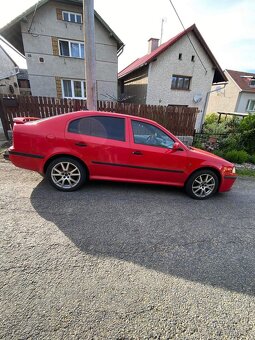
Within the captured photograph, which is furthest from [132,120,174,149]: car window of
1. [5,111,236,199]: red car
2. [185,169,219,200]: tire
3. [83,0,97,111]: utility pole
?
[83,0,97,111]: utility pole

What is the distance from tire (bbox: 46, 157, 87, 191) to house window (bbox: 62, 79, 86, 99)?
1098cm

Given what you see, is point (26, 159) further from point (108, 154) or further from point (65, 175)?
point (108, 154)

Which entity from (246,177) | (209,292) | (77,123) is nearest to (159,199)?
(209,292)

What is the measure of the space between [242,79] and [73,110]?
85.0 feet

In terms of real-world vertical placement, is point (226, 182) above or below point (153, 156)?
below

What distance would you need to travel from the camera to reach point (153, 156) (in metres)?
3.48

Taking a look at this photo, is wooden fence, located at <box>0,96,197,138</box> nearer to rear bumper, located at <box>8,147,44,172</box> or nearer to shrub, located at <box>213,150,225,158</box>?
shrub, located at <box>213,150,225,158</box>

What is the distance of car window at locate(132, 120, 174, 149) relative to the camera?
11.6 feet

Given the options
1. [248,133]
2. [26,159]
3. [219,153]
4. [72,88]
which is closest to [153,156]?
[26,159]

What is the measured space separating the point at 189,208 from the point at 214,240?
838 millimetres

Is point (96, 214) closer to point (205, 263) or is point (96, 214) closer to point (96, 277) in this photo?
point (96, 277)

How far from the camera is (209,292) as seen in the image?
1867 millimetres

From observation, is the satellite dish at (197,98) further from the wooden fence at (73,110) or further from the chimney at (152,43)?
the wooden fence at (73,110)

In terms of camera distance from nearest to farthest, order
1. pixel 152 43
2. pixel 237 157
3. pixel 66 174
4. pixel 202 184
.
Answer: pixel 66 174
pixel 202 184
pixel 237 157
pixel 152 43
